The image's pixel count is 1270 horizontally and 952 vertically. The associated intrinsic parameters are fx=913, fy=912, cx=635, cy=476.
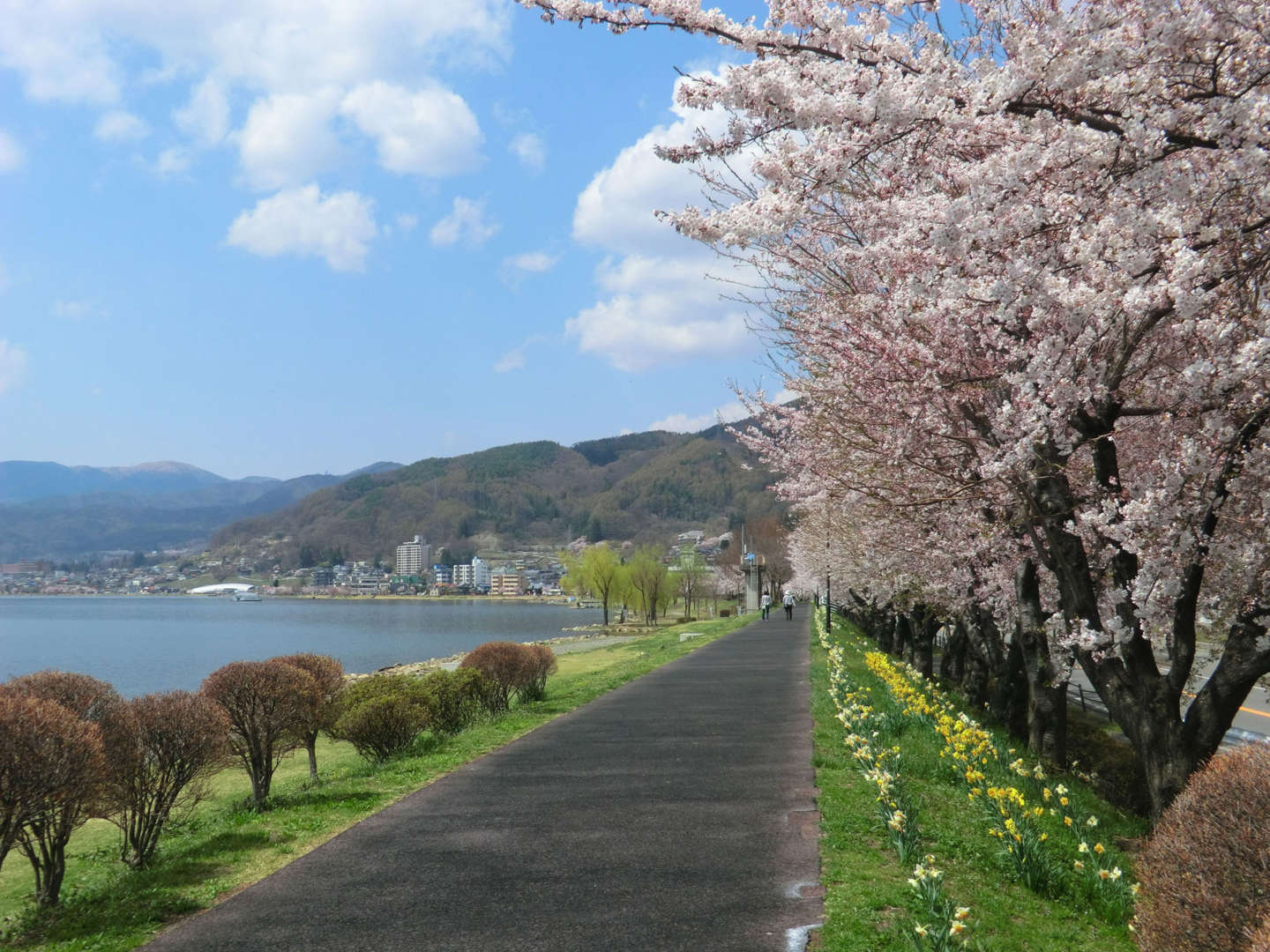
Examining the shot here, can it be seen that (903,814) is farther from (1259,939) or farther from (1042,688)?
(1042,688)

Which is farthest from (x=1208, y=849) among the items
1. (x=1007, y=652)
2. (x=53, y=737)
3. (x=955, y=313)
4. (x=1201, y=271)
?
(x=1007, y=652)

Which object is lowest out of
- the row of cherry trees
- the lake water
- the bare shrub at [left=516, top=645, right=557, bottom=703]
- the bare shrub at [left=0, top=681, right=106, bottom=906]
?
the lake water

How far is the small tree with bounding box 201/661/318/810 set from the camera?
9.92 meters

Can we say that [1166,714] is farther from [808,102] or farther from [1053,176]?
[808,102]

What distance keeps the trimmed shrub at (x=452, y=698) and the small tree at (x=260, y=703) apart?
3209mm

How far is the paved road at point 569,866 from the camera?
539 cm

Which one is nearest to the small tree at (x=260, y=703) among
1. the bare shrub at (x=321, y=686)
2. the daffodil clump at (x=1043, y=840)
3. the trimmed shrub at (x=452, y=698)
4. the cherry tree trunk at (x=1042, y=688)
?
the bare shrub at (x=321, y=686)

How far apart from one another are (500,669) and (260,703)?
7.21 meters

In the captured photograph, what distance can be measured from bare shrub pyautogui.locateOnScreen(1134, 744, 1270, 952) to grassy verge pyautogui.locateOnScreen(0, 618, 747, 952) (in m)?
5.66

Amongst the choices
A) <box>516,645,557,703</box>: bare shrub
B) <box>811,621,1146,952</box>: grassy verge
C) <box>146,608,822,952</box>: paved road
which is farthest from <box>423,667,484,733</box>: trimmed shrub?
<box>811,621,1146,952</box>: grassy verge

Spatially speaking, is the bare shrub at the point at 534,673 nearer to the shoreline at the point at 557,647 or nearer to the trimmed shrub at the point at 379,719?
the shoreline at the point at 557,647

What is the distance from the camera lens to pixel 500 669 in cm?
1708

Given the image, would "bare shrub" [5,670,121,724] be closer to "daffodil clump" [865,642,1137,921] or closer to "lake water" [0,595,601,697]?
"daffodil clump" [865,642,1137,921]

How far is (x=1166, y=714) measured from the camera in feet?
25.3
